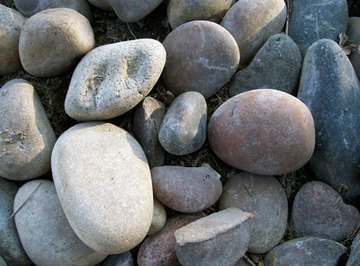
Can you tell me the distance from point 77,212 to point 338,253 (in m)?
0.99

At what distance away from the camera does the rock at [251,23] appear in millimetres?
2076

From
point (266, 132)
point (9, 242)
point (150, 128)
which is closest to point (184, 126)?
point (150, 128)

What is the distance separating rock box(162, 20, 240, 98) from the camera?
1973mm

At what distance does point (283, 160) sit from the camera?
6.07 feet

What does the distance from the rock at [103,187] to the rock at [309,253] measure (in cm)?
55

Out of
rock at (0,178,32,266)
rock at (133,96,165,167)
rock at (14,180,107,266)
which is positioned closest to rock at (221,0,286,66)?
rock at (133,96,165,167)

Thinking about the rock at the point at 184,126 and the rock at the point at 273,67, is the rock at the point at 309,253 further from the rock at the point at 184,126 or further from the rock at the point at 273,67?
the rock at the point at 273,67

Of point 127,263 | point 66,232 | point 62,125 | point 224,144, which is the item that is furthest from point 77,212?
point 224,144

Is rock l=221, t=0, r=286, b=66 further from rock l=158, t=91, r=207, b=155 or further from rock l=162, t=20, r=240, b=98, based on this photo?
rock l=158, t=91, r=207, b=155

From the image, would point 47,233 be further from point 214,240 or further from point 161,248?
point 214,240

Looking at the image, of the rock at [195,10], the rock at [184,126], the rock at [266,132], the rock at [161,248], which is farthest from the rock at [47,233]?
the rock at [195,10]

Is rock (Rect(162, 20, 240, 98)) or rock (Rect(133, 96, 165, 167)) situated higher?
rock (Rect(162, 20, 240, 98))

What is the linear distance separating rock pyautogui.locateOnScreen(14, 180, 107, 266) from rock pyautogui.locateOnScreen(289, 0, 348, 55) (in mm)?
1246

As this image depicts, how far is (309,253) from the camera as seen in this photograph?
1845mm
